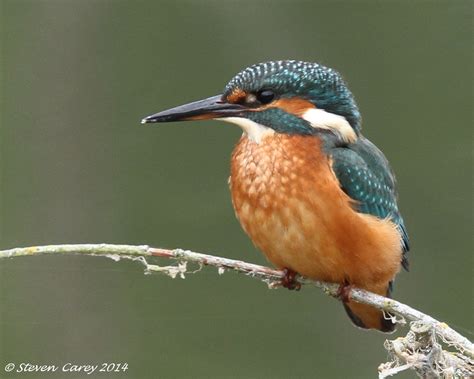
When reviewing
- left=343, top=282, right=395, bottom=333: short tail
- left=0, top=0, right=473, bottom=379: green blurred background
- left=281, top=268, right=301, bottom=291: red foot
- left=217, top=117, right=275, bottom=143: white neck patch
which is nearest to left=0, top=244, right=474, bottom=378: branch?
left=281, top=268, right=301, bottom=291: red foot

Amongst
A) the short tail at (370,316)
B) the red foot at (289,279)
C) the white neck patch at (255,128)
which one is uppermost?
the white neck patch at (255,128)

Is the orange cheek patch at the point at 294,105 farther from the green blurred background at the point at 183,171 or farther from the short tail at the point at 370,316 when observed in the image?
the green blurred background at the point at 183,171

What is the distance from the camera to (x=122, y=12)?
5879 mm

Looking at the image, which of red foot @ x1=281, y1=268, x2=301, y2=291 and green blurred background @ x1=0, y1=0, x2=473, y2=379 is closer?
red foot @ x1=281, y1=268, x2=301, y2=291

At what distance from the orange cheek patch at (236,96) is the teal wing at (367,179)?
32cm

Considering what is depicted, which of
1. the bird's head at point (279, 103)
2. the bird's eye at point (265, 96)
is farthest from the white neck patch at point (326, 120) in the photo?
the bird's eye at point (265, 96)

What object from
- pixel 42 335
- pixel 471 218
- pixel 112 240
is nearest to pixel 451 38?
pixel 471 218

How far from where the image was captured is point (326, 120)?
339cm

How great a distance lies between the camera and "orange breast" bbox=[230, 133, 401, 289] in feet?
10.7

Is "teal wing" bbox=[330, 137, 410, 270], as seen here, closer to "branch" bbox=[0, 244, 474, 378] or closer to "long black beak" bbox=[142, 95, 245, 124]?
"long black beak" bbox=[142, 95, 245, 124]

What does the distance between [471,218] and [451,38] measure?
1.06m

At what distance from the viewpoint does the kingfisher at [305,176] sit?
10.8 feet

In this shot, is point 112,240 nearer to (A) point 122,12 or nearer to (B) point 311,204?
(A) point 122,12

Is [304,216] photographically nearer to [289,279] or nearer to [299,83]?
[289,279]
